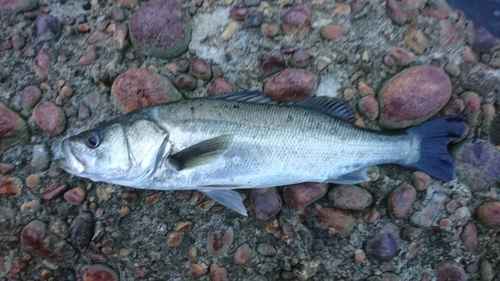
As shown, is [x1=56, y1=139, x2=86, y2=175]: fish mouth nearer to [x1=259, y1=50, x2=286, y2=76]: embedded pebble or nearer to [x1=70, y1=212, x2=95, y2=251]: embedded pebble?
[x1=70, y1=212, x2=95, y2=251]: embedded pebble

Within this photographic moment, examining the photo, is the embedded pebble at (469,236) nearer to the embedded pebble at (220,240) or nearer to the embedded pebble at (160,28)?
the embedded pebble at (220,240)

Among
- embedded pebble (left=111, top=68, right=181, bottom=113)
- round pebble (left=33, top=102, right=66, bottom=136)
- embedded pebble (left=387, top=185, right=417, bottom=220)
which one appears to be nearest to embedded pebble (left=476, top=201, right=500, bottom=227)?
embedded pebble (left=387, top=185, right=417, bottom=220)

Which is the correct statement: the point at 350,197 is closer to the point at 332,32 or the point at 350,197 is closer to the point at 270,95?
the point at 270,95

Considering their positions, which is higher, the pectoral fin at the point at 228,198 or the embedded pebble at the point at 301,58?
the embedded pebble at the point at 301,58

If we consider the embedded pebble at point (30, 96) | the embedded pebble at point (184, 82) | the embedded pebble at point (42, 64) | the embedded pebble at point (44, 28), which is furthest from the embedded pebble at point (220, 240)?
the embedded pebble at point (44, 28)

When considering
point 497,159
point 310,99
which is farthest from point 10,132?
point 497,159

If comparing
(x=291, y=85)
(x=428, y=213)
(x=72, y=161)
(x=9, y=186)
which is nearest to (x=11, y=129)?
(x=9, y=186)

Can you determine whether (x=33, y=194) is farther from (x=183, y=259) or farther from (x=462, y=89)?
(x=462, y=89)
